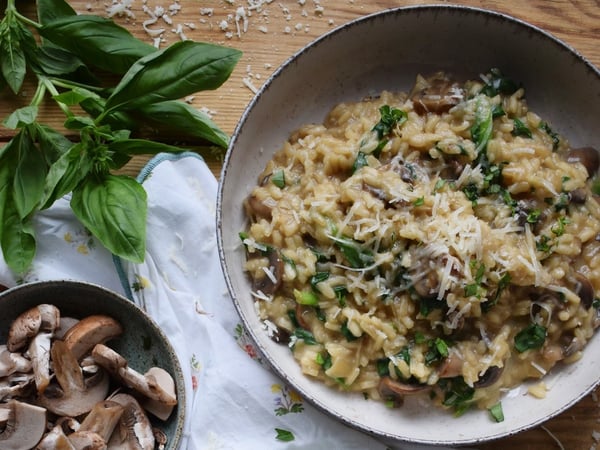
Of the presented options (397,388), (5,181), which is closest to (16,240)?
(5,181)

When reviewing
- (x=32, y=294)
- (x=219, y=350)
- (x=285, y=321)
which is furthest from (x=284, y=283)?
(x=32, y=294)

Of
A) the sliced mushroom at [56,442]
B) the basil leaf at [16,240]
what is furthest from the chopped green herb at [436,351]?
the basil leaf at [16,240]

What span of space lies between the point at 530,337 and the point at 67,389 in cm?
183

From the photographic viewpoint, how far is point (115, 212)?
9.95 feet

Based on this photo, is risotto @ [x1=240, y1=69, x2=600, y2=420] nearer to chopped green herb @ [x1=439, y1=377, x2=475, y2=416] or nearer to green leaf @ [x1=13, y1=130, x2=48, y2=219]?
chopped green herb @ [x1=439, y1=377, x2=475, y2=416]

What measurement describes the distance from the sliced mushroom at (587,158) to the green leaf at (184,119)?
1458mm

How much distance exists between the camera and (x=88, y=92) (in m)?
3.16

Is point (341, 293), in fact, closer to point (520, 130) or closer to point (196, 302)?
point (196, 302)

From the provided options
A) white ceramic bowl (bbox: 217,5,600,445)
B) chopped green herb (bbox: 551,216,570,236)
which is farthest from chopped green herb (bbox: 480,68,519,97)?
chopped green herb (bbox: 551,216,570,236)

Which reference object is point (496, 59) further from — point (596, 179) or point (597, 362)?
point (597, 362)

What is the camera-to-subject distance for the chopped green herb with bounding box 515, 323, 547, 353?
9.50 ft

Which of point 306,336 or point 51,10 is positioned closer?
point 306,336

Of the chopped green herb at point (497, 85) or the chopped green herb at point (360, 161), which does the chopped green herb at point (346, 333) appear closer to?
the chopped green herb at point (360, 161)

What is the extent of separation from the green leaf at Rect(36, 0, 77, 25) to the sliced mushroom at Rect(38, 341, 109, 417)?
53.8 inches
